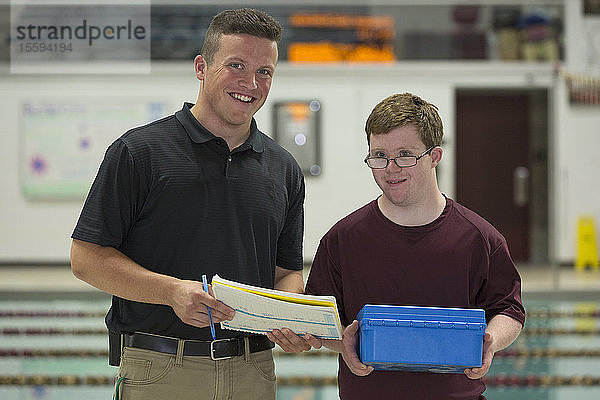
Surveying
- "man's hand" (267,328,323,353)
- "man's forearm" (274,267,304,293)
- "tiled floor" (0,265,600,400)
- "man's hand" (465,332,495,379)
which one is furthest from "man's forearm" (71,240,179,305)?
"tiled floor" (0,265,600,400)

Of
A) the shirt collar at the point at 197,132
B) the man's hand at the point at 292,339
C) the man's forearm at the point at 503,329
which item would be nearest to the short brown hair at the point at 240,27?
the shirt collar at the point at 197,132

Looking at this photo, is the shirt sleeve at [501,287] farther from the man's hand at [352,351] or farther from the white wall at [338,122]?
the white wall at [338,122]

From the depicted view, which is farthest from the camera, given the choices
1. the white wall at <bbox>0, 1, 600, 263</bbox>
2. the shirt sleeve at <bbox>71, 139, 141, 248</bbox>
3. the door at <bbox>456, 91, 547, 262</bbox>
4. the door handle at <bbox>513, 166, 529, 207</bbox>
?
the door at <bbox>456, 91, 547, 262</bbox>

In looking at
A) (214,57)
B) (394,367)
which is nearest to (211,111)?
(214,57)

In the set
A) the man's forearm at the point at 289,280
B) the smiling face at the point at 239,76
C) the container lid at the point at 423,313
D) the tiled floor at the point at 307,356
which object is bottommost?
the tiled floor at the point at 307,356

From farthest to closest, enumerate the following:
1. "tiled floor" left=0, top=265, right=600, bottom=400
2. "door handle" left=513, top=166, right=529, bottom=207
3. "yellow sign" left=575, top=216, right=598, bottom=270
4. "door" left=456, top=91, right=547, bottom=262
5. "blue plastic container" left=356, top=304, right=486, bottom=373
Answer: "door" left=456, top=91, right=547, bottom=262 → "door handle" left=513, top=166, right=529, bottom=207 → "yellow sign" left=575, top=216, right=598, bottom=270 → "tiled floor" left=0, top=265, right=600, bottom=400 → "blue plastic container" left=356, top=304, right=486, bottom=373

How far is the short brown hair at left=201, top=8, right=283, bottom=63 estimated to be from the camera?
2.36 m

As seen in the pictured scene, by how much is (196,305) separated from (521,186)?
11043mm

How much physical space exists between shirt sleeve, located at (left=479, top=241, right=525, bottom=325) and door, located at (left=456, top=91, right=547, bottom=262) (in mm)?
10823

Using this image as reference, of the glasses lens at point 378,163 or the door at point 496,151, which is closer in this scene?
the glasses lens at point 378,163

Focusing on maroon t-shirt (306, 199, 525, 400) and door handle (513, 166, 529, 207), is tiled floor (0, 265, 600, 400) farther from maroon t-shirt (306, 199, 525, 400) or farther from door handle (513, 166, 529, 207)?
maroon t-shirt (306, 199, 525, 400)

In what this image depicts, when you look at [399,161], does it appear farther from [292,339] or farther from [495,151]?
[495,151]

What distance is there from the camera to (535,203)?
512 inches

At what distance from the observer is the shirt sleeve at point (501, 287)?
2273 millimetres
